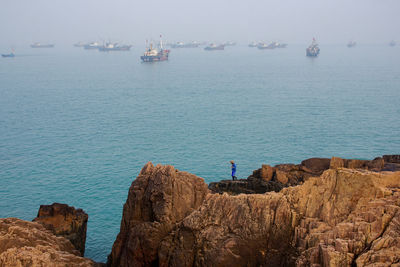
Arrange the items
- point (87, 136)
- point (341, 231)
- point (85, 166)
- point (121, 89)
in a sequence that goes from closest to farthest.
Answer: point (341, 231), point (85, 166), point (87, 136), point (121, 89)

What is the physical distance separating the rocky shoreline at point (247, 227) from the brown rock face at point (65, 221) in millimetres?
2725

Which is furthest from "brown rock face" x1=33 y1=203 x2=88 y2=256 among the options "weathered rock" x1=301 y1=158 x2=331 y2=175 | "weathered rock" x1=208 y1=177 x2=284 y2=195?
"weathered rock" x1=301 y1=158 x2=331 y2=175

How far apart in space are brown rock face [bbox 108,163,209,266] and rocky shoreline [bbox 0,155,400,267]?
33mm

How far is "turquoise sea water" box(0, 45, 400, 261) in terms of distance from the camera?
32062 millimetres

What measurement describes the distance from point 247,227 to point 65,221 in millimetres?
9361

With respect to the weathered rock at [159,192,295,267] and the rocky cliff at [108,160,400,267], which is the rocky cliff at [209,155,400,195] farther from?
the weathered rock at [159,192,295,267]

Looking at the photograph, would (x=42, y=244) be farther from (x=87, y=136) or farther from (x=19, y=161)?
(x=87, y=136)

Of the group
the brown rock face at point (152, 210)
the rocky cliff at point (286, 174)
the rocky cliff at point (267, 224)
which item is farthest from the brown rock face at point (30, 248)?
the rocky cliff at point (286, 174)

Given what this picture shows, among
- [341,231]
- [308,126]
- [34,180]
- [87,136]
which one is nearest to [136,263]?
[341,231]

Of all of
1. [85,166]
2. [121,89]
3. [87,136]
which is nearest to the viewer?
[85,166]

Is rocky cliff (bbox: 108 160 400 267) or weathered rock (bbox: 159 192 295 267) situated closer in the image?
rocky cliff (bbox: 108 160 400 267)

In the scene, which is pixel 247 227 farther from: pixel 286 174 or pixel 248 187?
pixel 286 174

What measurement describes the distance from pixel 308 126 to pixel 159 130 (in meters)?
17.6

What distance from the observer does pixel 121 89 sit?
8338cm
